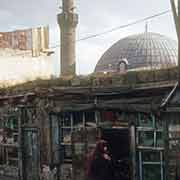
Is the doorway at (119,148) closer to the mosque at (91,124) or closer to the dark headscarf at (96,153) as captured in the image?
the mosque at (91,124)

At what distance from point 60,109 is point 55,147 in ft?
3.99

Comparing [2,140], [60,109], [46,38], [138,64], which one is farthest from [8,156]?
[138,64]

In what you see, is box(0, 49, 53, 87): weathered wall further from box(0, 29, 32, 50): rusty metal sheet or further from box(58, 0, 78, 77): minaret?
box(58, 0, 78, 77): minaret

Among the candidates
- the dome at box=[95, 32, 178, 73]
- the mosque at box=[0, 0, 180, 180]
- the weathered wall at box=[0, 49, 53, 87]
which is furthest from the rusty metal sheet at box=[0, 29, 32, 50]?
the mosque at box=[0, 0, 180, 180]

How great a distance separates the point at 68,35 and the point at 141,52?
6.50 metres

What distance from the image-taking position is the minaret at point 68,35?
28703 mm

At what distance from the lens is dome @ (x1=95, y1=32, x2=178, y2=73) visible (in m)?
30.5

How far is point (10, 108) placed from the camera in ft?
41.6

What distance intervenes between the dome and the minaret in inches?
97.3

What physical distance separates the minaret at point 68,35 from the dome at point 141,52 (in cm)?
247

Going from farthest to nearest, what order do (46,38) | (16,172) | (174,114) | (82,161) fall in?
1. (46,38)
2. (16,172)
3. (82,161)
4. (174,114)

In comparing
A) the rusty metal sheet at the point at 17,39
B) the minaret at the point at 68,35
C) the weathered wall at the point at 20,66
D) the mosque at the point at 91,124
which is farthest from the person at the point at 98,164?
the minaret at the point at 68,35

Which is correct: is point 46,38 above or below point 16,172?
above

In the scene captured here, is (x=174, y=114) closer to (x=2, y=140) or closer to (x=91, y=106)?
(x=91, y=106)
